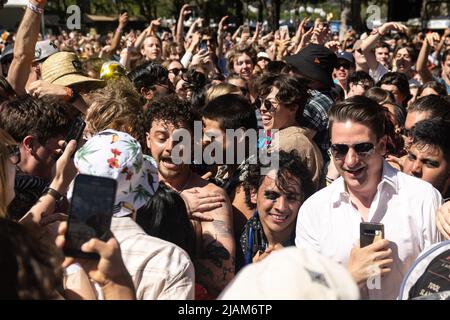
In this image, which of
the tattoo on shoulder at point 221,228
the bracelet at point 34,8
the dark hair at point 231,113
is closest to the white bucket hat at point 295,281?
the tattoo on shoulder at point 221,228

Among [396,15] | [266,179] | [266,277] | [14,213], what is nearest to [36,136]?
[14,213]

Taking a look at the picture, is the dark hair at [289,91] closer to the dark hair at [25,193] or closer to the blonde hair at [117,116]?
the blonde hair at [117,116]

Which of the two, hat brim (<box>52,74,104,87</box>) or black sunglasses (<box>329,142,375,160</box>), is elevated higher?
hat brim (<box>52,74,104,87</box>)

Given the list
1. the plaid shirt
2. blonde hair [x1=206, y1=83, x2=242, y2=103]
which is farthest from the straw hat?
the plaid shirt

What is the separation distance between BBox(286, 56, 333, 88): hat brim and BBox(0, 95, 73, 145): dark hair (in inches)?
116

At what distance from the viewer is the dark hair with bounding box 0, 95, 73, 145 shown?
10.4 feet

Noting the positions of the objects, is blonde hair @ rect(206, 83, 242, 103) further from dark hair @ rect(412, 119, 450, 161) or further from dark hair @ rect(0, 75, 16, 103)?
dark hair @ rect(412, 119, 450, 161)

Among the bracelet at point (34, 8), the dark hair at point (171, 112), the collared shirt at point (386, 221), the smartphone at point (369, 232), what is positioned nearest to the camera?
the smartphone at point (369, 232)

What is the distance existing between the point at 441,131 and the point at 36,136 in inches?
89.6

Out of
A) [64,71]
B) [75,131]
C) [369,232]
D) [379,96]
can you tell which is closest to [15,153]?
[75,131]

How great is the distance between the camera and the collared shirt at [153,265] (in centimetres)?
227

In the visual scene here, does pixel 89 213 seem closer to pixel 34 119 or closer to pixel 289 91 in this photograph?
pixel 34 119

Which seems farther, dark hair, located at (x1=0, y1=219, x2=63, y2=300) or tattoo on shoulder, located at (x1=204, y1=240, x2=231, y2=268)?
tattoo on shoulder, located at (x1=204, y1=240, x2=231, y2=268)

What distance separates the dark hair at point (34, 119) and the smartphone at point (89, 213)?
1327 millimetres
